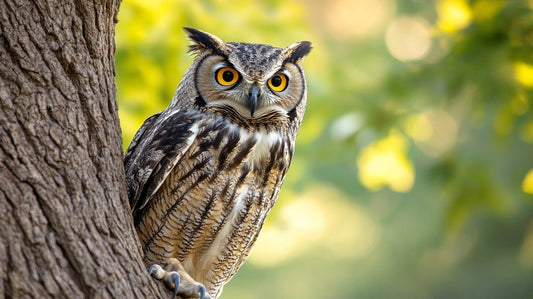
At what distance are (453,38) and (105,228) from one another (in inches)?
104

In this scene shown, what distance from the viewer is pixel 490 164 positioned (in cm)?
412

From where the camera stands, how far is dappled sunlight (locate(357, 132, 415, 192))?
12.8 ft

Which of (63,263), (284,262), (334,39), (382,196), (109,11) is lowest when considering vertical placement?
(63,263)

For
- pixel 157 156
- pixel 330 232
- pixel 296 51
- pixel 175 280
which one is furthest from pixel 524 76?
pixel 330 232

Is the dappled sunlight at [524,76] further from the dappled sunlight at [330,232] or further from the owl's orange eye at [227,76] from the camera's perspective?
the dappled sunlight at [330,232]

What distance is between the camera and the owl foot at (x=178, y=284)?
188 centimetres

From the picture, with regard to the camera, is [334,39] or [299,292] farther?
[299,292]

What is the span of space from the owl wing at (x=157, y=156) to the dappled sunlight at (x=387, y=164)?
6.52 ft

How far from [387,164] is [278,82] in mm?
1820

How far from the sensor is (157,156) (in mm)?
2072

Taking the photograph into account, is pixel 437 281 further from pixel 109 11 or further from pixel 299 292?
pixel 109 11

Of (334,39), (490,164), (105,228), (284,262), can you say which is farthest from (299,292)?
(105,228)

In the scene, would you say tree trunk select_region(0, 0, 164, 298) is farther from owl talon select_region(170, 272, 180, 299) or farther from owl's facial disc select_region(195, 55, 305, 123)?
owl's facial disc select_region(195, 55, 305, 123)

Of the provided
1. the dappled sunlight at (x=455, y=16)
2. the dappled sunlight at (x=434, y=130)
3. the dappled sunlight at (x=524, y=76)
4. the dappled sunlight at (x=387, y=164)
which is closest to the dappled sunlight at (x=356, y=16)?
the dappled sunlight at (x=434, y=130)
